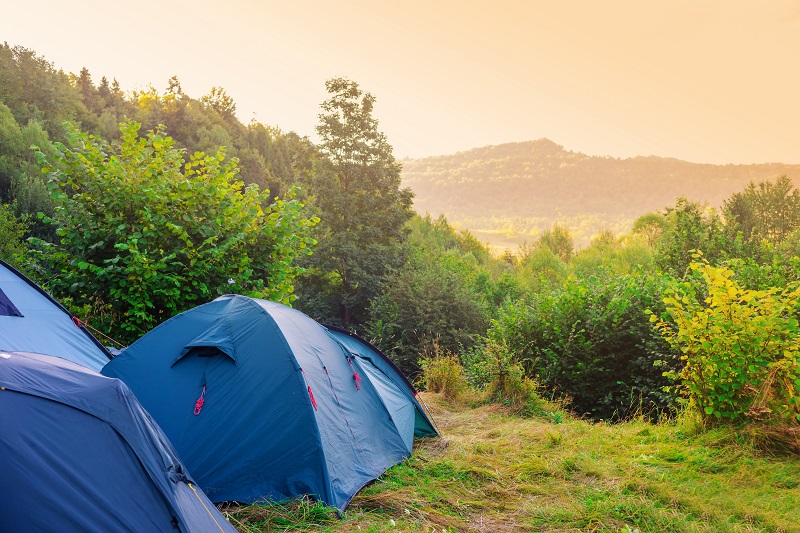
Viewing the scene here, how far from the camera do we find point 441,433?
7.77m

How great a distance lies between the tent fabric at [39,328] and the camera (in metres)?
5.89

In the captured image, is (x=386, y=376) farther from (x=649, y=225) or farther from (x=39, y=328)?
(x=649, y=225)

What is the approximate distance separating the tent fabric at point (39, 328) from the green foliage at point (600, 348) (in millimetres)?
7025

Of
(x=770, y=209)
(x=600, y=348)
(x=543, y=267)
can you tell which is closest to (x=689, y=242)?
(x=600, y=348)

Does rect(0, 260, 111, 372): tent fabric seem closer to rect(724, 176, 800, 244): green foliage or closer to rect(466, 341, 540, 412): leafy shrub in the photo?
rect(466, 341, 540, 412): leafy shrub

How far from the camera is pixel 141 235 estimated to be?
31.1 feet

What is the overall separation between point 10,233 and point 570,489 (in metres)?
25.8

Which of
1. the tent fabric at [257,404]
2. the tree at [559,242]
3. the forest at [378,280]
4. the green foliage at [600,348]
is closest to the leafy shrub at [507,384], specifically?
the forest at [378,280]

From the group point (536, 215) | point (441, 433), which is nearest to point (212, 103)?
point (441, 433)

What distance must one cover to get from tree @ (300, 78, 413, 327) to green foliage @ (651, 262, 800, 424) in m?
21.0

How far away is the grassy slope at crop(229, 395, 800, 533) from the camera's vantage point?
4.94m

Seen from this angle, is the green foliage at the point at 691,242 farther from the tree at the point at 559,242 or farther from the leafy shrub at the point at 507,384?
the tree at the point at 559,242

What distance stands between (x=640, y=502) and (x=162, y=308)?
25.1 ft

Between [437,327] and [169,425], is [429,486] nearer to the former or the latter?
[169,425]
